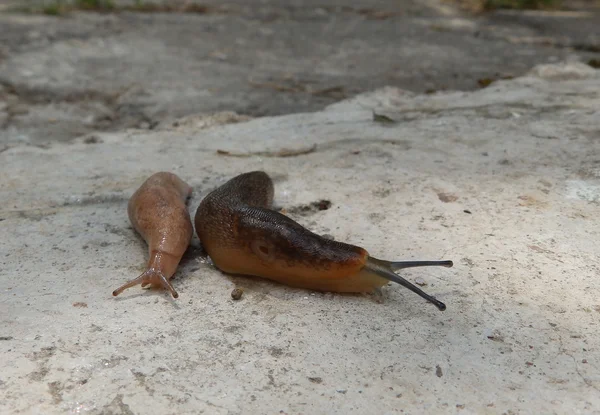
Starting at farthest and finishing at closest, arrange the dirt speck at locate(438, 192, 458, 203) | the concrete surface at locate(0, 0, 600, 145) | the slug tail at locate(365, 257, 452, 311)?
the concrete surface at locate(0, 0, 600, 145) → the dirt speck at locate(438, 192, 458, 203) → the slug tail at locate(365, 257, 452, 311)

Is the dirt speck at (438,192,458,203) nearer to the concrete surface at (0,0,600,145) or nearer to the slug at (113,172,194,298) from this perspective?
the slug at (113,172,194,298)

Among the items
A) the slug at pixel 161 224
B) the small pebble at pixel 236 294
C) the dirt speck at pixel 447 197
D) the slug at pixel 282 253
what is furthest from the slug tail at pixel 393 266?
the slug at pixel 161 224

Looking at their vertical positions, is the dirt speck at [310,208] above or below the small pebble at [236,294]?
above

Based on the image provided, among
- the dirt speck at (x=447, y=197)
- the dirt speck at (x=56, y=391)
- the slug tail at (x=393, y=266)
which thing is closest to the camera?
the dirt speck at (x=56, y=391)

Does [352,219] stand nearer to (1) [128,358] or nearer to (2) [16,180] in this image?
(1) [128,358]

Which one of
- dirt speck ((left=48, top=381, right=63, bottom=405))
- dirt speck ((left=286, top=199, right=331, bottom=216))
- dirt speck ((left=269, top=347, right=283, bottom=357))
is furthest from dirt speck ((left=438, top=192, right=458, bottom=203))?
dirt speck ((left=48, top=381, right=63, bottom=405))

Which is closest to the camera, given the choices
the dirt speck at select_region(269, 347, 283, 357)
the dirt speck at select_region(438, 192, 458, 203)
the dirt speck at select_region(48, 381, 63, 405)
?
the dirt speck at select_region(48, 381, 63, 405)

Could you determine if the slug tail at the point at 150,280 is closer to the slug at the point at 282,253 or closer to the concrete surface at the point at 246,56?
the slug at the point at 282,253
